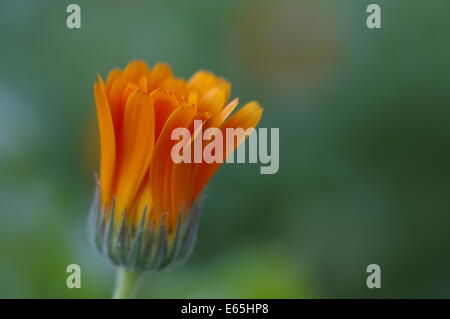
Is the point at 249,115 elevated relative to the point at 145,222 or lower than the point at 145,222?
elevated

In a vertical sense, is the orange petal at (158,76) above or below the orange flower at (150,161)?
above

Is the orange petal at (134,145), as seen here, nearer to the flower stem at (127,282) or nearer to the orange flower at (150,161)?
the orange flower at (150,161)

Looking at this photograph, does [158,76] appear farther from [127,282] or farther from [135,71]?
[127,282]

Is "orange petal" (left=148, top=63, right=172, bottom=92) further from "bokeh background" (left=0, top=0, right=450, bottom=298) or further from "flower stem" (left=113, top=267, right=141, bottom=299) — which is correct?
"bokeh background" (left=0, top=0, right=450, bottom=298)

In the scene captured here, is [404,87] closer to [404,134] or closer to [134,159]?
[404,134]

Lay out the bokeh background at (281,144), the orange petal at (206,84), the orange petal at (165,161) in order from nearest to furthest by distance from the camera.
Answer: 1. the orange petal at (165,161)
2. the orange petal at (206,84)
3. the bokeh background at (281,144)

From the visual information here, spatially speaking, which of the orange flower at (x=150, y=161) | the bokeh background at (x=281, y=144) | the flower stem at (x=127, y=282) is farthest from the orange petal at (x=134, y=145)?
the bokeh background at (x=281, y=144)

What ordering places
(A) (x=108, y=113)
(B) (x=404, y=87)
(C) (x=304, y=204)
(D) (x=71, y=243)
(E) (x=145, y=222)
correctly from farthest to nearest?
(B) (x=404, y=87) → (C) (x=304, y=204) → (D) (x=71, y=243) → (E) (x=145, y=222) → (A) (x=108, y=113)
